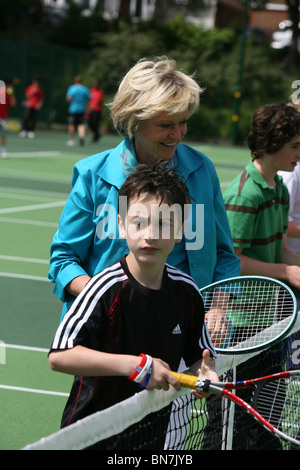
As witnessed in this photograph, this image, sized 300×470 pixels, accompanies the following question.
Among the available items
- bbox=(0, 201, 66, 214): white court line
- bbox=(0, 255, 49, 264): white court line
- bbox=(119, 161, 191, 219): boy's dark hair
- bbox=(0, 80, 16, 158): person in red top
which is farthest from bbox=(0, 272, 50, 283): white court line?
bbox=(0, 80, 16, 158): person in red top

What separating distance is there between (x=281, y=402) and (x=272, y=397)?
149mm

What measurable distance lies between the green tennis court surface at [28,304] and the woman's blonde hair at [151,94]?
2226 millimetres

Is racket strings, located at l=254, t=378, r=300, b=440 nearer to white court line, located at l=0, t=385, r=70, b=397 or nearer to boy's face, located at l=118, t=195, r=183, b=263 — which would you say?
boy's face, located at l=118, t=195, r=183, b=263

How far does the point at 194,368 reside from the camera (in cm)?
302

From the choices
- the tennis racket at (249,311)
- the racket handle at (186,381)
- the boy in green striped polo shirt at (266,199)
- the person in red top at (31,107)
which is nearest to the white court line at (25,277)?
the boy in green striped polo shirt at (266,199)

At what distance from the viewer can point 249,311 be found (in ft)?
12.8

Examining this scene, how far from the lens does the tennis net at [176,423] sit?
2.14 m

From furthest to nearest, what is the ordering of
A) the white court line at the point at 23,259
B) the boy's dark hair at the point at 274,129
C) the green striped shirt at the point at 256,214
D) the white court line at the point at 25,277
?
the white court line at the point at 23,259 → the white court line at the point at 25,277 → the boy's dark hair at the point at 274,129 → the green striped shirt at the point at 256,214

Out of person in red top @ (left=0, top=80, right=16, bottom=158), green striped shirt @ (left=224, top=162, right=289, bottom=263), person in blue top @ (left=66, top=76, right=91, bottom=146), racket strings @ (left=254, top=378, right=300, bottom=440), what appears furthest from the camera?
person in blue top @ (left=66, top=76, right=91, bottom=146)

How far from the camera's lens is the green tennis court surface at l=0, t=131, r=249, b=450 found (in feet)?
17.1

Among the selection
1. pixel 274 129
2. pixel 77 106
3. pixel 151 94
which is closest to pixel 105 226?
pixel 151 94

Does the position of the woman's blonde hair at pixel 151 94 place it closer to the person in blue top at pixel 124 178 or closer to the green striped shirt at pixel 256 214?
the person in blue top at pixel 124 178

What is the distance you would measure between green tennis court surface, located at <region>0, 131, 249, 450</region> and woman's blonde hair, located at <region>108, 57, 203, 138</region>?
223 centimetres
